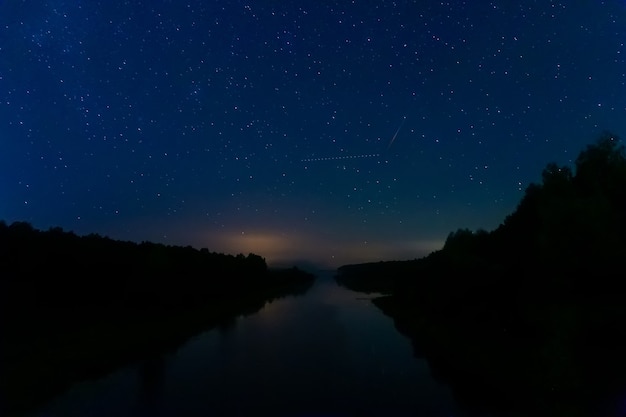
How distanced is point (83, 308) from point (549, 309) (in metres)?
38.9

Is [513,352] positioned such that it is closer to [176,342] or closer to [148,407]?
[148,407]

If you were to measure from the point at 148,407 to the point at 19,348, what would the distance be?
13146 millimetres

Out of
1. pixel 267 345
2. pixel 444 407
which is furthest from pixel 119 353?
pixel 444 407

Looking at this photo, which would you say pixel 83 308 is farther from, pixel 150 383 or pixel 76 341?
pixel 150 383

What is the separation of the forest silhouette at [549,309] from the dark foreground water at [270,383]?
2091 mm

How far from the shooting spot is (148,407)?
16.0 metres

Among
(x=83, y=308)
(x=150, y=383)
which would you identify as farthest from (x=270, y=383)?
(x=83, y=308)

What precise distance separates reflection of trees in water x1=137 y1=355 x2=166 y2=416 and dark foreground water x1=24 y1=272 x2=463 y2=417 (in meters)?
0.03

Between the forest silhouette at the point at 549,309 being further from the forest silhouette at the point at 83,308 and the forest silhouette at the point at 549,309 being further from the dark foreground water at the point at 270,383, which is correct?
the forest silhouette at the point at 83,308

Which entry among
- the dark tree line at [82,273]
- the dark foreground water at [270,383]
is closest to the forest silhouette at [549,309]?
the dark foreground water at [270,383]

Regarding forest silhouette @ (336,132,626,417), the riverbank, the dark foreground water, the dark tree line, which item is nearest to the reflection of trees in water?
the dark foreground water

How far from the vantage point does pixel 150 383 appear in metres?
20.0

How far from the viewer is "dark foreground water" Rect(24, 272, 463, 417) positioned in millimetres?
16016

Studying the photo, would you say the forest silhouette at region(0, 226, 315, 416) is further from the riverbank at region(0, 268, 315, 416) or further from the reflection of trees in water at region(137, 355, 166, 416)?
the reflection of trees in water at region(137, 355, 166, 416)
